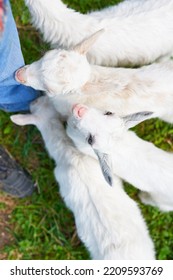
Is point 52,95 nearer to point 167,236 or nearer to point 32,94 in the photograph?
point 32,94

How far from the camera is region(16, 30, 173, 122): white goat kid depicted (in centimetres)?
488

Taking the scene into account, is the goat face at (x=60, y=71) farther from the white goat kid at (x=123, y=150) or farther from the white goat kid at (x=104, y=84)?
the white goat kid at (x=123, y=150)

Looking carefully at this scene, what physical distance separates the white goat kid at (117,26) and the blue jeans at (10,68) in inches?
19.1

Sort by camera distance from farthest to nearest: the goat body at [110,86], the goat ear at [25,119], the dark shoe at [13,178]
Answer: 1. the dark shoe at [13,178]
2. the goat ear at [25,119]
3. the goat body at [110,86]

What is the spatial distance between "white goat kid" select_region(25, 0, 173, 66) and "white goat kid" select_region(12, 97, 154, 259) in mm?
815

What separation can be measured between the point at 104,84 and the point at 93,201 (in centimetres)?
119

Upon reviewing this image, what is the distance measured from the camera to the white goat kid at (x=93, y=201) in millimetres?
5094

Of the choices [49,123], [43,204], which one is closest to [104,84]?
[49,123]

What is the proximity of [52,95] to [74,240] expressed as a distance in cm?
206

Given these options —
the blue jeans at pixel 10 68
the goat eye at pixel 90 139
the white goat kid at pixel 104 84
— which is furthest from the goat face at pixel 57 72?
the goat eye at pixel 90 139

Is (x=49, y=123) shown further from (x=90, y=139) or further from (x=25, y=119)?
(x=90, y=139)

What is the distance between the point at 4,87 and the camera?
201 inches

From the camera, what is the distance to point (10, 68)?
16.3ft
